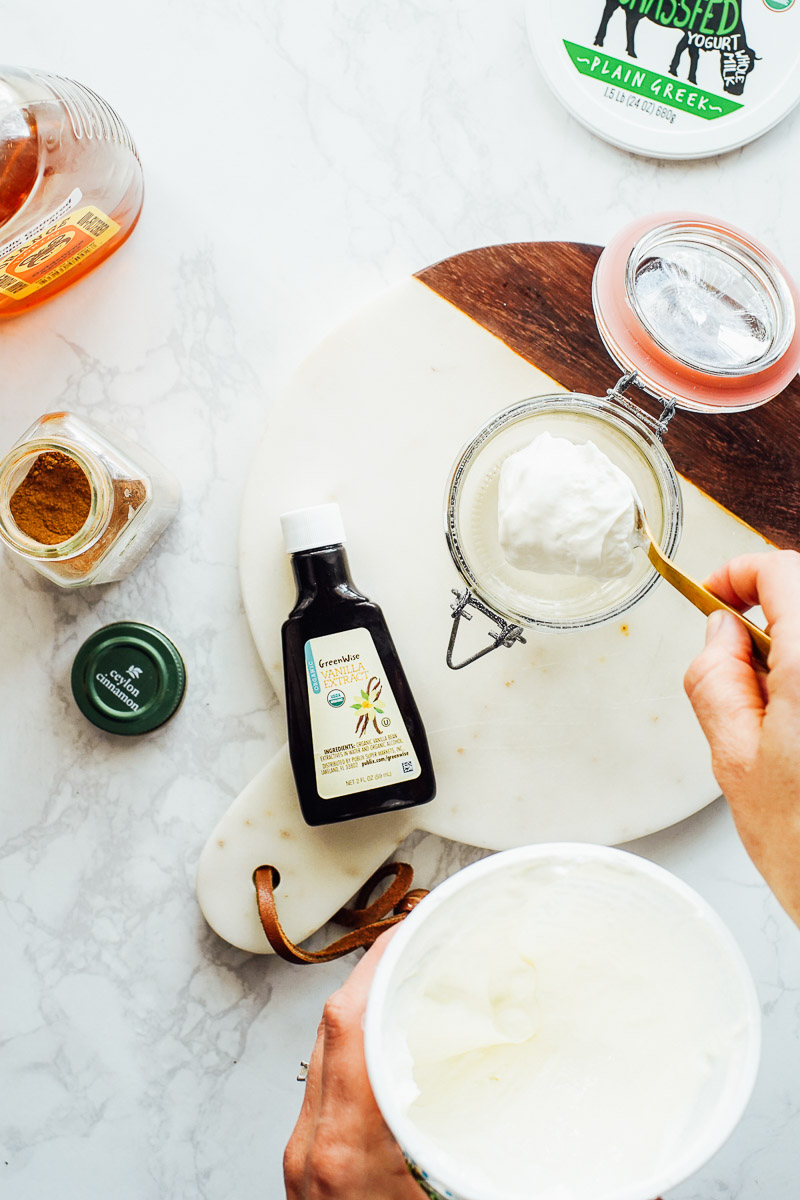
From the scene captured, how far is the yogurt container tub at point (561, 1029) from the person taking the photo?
19.6 inches

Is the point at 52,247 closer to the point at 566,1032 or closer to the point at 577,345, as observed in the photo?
the point at 577,345

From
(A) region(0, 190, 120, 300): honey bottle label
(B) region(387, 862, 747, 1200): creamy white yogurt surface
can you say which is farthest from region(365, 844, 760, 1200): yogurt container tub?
(A) region(0, 190, 120, 300): honey bottle label

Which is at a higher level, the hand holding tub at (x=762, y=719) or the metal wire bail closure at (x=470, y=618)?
the hand holding tub at (x=762, y=719)

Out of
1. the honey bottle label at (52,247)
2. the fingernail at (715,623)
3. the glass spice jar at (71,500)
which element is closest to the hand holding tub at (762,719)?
the fingernail at (715,623)

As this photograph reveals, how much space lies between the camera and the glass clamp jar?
631 millimetres

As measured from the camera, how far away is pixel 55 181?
626 mm

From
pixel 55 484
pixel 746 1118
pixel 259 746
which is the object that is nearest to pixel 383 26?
pixel 55 484

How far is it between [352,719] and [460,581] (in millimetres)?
141

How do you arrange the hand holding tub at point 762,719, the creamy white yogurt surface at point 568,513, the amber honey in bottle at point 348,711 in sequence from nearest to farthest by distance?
the hand holding tub at point 762,719 → the creamy white yogurt surface at point 568,513 → the amber honey in bottle at point 348,711

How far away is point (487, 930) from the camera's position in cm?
54

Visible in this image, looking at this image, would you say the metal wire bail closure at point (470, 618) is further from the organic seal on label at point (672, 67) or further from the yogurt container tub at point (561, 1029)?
the organic seal on label at point (672, 67)

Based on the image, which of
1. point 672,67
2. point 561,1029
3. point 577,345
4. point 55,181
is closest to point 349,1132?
point 561,1029

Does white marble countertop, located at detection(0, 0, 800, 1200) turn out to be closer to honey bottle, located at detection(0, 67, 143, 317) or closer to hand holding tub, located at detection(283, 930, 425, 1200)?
honey bottle, located at detection(0, 67, 143, 317)

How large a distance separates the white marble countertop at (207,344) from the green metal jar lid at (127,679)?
0.06 ft
